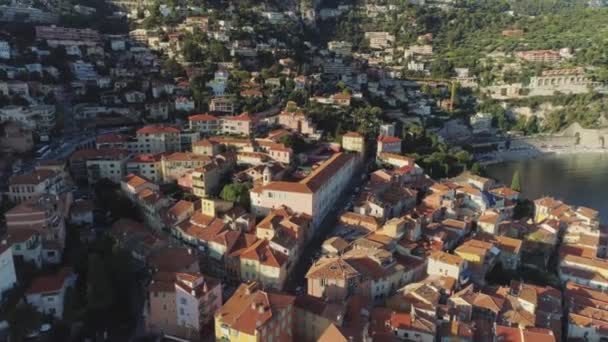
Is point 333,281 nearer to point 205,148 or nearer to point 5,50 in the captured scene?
point 205,148

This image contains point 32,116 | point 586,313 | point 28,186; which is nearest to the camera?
point 586,313

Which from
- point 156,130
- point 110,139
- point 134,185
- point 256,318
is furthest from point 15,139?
point 256,318

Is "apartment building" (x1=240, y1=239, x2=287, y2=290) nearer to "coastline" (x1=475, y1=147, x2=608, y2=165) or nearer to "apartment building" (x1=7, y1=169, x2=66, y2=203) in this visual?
"apartment building" (x1=7, y1=169, x2=66, y2=203)

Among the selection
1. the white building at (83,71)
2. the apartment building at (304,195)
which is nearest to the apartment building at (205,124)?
the apartment building at (304,195)

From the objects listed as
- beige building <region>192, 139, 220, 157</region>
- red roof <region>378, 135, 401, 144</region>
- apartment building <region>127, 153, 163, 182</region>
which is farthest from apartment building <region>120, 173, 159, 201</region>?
red roof <region>378, 135, 401, 144</region>

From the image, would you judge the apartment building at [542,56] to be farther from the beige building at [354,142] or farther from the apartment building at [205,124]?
the apartment building at [205,124]

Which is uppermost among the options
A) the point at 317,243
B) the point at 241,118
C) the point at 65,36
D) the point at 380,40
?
the point at 380,40
